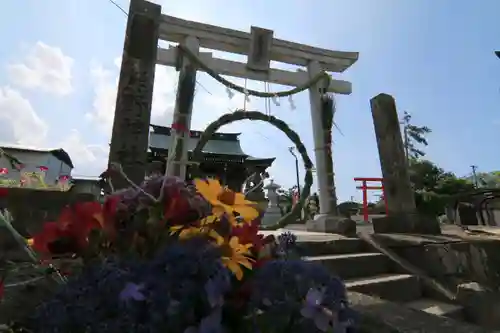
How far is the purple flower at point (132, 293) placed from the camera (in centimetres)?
42

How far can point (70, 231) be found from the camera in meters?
0.49

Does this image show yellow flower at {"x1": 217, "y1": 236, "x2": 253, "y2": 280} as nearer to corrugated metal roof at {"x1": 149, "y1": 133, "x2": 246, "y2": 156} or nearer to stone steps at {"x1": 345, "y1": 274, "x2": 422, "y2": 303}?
stone steps at {"x1": 345, "y1": 274, "x2": 422, "y2": 303}

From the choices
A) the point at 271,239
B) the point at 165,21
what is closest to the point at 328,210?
the point at 165,21

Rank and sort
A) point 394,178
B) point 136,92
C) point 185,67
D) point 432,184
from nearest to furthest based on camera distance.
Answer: point 136,92 < point 394,178 < point 185,67 < point 432,184

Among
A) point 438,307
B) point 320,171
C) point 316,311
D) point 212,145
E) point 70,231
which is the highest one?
point 212,145

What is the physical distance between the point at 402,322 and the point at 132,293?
1.23m

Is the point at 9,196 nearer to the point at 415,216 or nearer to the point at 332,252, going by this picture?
the point at 332,252

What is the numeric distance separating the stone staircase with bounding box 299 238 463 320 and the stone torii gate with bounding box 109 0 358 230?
1.73 metres

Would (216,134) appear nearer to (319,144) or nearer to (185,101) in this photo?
(319,144)

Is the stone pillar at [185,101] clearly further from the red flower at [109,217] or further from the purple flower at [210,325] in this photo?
the purple flower at [210,325]

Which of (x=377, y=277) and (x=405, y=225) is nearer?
(x=377, y=277)

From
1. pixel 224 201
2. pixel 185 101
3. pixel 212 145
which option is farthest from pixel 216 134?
pixel 224 201

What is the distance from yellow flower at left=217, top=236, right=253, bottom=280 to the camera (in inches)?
20.8

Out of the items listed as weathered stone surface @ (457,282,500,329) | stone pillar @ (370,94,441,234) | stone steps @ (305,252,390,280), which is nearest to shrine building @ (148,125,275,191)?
stone pillar @ (370,94,441,234)
